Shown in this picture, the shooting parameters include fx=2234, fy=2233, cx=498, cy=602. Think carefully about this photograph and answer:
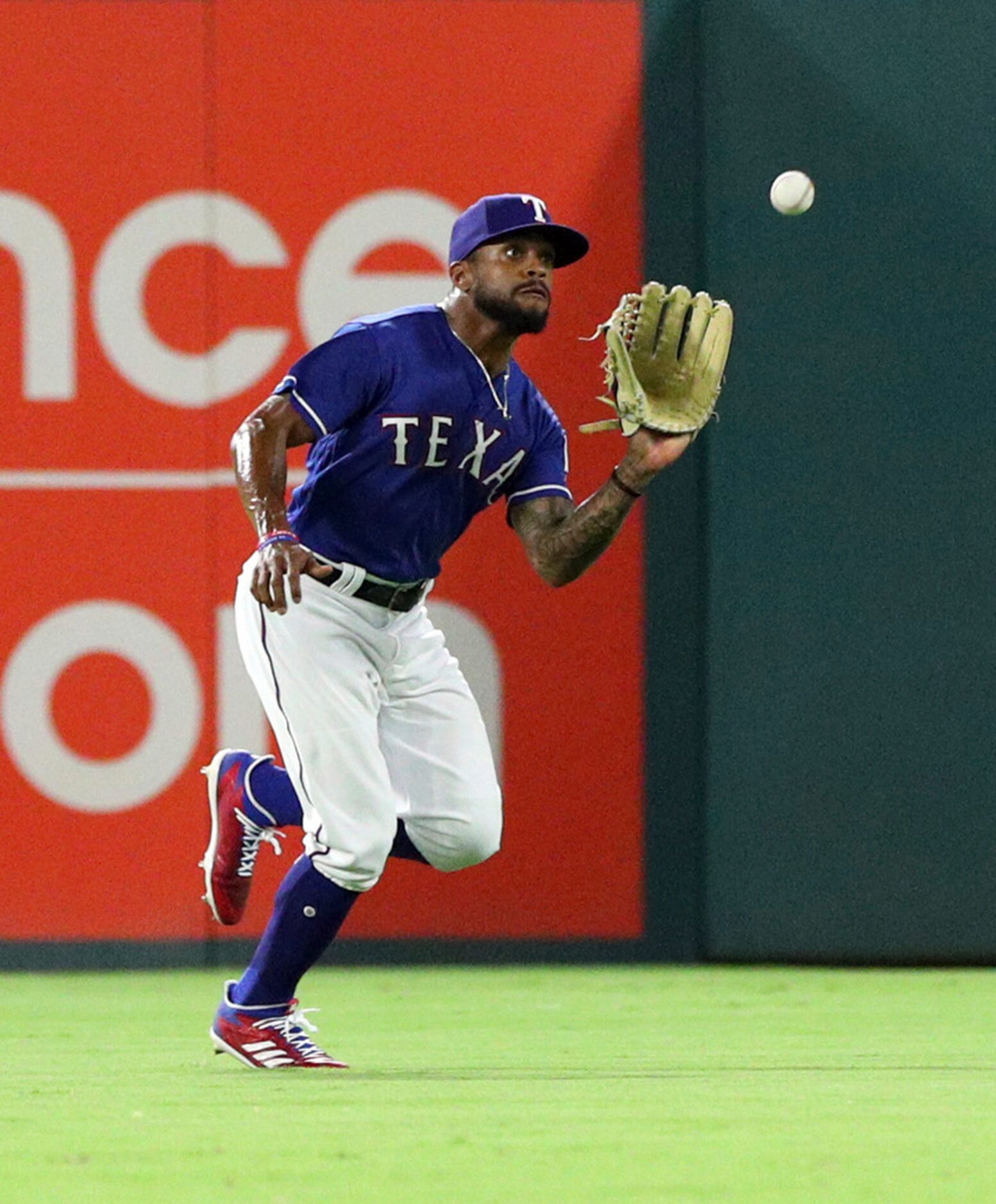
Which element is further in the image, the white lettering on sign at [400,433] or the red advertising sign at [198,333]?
the red advertising sign at [198,333]

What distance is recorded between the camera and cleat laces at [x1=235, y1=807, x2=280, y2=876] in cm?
549

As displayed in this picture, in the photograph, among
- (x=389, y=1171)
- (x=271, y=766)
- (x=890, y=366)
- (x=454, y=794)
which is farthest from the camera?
(x=890, y=366)

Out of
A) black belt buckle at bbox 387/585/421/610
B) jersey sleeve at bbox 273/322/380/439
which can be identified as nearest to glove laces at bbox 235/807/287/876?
black belt buckle at bbox 387/585/421/610

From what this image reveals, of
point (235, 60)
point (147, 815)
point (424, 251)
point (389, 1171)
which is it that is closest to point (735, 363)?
point (424, 251)

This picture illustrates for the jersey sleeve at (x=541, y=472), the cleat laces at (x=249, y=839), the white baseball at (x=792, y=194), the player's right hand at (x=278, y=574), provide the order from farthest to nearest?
the white baseball at (x=792, y=194), the cleat laces at (x=249, y=839), the jersey sleeve at (x=541, y=472), the player's right hand at (x=278, y=574)

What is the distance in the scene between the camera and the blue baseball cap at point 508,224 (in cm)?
506

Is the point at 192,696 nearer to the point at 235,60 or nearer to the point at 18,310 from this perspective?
the point at 18,310

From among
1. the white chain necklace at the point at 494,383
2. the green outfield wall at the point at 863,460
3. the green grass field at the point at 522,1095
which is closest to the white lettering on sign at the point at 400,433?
the white chain necklace at the point at 494,383

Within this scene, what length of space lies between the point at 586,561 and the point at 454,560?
8.01 ft

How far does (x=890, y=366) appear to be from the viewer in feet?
24.5

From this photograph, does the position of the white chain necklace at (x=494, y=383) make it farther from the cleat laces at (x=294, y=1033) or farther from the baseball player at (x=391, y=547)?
the cleat laces at (x=294, y=1033)

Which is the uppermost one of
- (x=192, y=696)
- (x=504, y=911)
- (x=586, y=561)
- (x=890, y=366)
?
(x=890, y=366)

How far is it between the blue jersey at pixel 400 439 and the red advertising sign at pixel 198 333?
91.1 inches

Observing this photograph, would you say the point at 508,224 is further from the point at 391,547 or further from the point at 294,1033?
the point at 294,1033
